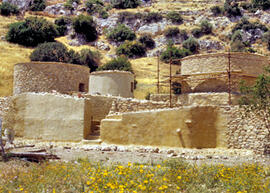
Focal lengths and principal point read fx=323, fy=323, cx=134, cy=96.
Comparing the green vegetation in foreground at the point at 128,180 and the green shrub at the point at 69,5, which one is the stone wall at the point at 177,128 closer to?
the green vegetation in foreground at the point at 128,180

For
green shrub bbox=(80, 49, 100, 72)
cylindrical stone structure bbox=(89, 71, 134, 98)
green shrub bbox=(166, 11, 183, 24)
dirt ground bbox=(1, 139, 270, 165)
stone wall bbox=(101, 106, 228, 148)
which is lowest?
dirt ground bbox=(1, 139, 270, 165)

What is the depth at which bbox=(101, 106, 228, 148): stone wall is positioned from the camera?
1387cm

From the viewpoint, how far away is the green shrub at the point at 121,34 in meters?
51.9

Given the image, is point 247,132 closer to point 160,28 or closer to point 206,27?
point 206,27

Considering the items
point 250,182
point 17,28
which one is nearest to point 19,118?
point 250,182

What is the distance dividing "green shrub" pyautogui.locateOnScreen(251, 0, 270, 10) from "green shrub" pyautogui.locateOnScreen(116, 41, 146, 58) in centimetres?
2271

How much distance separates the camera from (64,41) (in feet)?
166

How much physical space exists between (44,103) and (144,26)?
40965mm

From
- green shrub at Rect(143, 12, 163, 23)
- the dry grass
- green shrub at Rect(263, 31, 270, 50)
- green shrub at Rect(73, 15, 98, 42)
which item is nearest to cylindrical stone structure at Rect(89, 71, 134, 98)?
the dry grass

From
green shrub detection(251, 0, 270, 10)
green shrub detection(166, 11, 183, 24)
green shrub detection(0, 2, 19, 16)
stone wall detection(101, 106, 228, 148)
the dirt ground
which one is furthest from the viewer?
green shrub detection(166, 11, 183, 24)

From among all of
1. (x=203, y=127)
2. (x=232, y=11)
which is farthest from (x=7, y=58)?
(x=232, y=11)

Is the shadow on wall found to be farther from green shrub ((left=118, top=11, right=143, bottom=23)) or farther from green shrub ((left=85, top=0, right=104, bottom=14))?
green shrub ((left=85, top=0, right=104, bottom=14))

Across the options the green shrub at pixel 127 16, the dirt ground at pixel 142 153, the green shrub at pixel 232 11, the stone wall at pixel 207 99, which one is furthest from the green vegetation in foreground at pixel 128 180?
the green shrub at pixel 127 16

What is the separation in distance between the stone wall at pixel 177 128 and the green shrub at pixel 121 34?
37.6 meters
